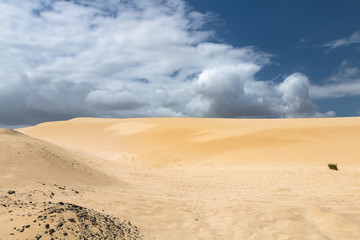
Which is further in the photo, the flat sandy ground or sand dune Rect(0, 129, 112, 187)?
sand dune Rect(0, 129, 112, 187)

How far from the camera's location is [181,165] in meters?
21.7

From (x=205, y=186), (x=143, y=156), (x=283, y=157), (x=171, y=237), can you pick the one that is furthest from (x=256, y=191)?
(x=143, y=156)

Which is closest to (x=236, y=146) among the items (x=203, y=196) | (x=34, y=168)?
(x=203, y=196)

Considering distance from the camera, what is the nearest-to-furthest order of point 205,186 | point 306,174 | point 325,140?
point 205,186 → point 306,174 → point 325,140

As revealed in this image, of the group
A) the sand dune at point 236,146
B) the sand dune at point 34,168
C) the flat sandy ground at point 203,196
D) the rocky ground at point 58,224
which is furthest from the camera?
the sand dune at point 236,146

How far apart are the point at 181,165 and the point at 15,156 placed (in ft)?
44.5

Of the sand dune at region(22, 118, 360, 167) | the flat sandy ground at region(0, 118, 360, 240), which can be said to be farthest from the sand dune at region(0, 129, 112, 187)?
the sand dune at region(22, 118, 360, 167)

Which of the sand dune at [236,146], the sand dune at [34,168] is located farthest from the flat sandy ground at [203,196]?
the sand dune at [236,146]

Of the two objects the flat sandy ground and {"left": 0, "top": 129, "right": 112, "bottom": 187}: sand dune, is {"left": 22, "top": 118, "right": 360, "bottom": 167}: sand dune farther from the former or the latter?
{"left": 0, "top": 129, "right": 112, "bottom": 187}: sand dune

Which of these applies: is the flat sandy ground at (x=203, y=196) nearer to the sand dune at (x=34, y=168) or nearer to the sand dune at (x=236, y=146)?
the sand dune at (x=34, y=168)

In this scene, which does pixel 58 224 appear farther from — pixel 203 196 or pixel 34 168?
pixel 203 196

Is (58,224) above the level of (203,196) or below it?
above

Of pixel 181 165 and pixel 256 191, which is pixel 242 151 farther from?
pixel 256 191

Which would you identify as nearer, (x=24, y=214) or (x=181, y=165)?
(x=24, y=214)
